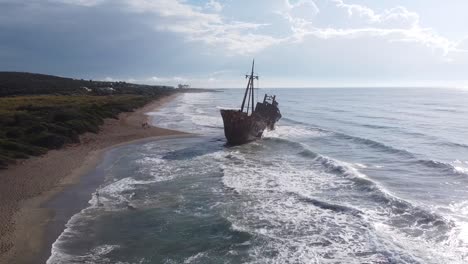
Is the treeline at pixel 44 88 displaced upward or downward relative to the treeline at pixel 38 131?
upward

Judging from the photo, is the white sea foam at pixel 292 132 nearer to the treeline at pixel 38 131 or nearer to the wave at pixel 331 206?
the treeline at pixel 38 131

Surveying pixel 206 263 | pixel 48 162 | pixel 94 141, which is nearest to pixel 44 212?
pixel 206 263

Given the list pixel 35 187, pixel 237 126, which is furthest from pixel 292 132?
pixel 35 187

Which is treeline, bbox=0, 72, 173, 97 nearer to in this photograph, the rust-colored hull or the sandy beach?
the sandy beach

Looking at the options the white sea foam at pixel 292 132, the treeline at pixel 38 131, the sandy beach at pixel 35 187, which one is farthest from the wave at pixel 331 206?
the white sea foam at pixel 292 132

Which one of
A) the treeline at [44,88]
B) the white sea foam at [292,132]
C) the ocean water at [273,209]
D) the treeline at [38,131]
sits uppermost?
the treeline at [44,88]

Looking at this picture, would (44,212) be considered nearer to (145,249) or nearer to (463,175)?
(145,249)

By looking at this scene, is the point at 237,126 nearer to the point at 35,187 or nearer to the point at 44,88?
the point at 35,187
